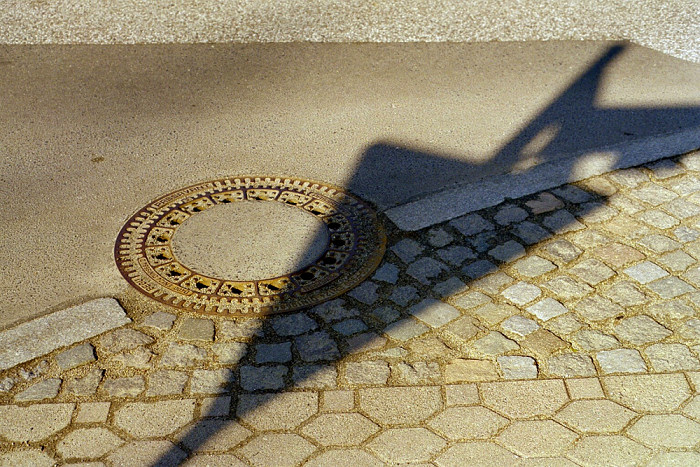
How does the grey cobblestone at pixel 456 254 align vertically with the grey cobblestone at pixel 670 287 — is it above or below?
below

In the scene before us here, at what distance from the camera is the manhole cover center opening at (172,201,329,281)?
453cm

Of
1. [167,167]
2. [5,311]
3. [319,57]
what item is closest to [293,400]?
[5,311]

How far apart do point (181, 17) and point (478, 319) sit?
5231mm

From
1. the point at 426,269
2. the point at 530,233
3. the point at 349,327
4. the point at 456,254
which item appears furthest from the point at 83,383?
the point at 530,233

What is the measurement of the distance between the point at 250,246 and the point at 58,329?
3.74ft

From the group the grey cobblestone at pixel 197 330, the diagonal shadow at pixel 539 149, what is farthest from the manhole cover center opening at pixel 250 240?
the grey cobblestone at pixel 197 330

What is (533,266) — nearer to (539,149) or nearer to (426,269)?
(426,269)

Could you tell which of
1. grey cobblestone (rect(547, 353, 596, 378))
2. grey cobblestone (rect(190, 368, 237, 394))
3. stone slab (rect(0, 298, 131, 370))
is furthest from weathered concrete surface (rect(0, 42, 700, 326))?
grey cobblestone (rect(547, 353, 596, 378))

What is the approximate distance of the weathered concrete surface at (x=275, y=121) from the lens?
16.5ft

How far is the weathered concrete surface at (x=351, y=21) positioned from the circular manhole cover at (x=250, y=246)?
296 centimetres

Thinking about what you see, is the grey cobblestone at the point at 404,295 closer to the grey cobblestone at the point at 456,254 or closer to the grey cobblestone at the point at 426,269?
the grey cobblestone at the point at 426,269

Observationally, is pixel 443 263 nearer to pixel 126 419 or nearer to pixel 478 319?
pixel 478 319

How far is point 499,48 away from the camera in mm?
7559

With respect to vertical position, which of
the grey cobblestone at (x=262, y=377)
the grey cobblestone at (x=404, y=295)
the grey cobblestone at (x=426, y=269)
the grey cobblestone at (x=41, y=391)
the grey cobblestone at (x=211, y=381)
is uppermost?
the grey cobblestone at (x=426, y=269)
